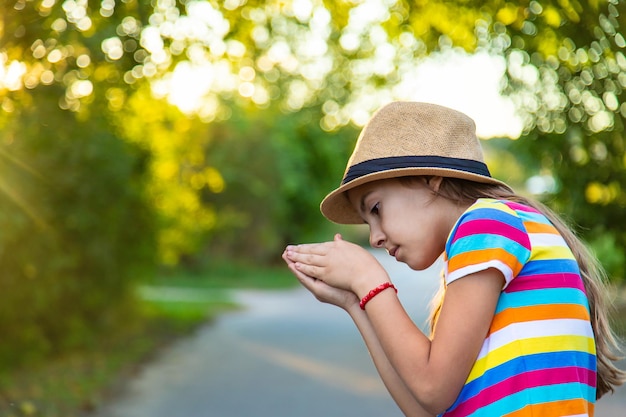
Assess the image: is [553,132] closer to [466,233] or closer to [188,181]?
[466,233]

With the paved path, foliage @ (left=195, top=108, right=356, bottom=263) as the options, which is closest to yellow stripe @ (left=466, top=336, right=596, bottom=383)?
the paved path

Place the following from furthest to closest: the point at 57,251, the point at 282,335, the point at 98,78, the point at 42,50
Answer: the point at 282,335
the point at 57,251
the point at 98,78
the point at 42,50

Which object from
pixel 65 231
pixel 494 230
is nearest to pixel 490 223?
pixel 494 230

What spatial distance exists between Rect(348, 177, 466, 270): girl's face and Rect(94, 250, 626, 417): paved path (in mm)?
4211

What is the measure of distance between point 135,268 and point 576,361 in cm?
1008

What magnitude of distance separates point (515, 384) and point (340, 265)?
0.42 m

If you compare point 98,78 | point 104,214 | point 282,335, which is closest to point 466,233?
point 98,78

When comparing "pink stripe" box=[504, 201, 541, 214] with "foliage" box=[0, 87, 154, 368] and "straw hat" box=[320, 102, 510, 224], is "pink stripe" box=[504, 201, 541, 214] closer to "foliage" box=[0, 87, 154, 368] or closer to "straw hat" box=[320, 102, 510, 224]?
"straw hat" box=[320, 102, 510, 224]

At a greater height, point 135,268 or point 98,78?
point 98,78

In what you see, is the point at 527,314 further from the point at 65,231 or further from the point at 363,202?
the point at 65,231

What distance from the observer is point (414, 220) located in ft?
5.86

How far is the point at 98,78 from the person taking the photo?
6418 millimetres

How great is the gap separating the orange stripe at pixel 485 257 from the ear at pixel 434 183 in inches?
10.2

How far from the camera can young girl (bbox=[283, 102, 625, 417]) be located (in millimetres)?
1552
